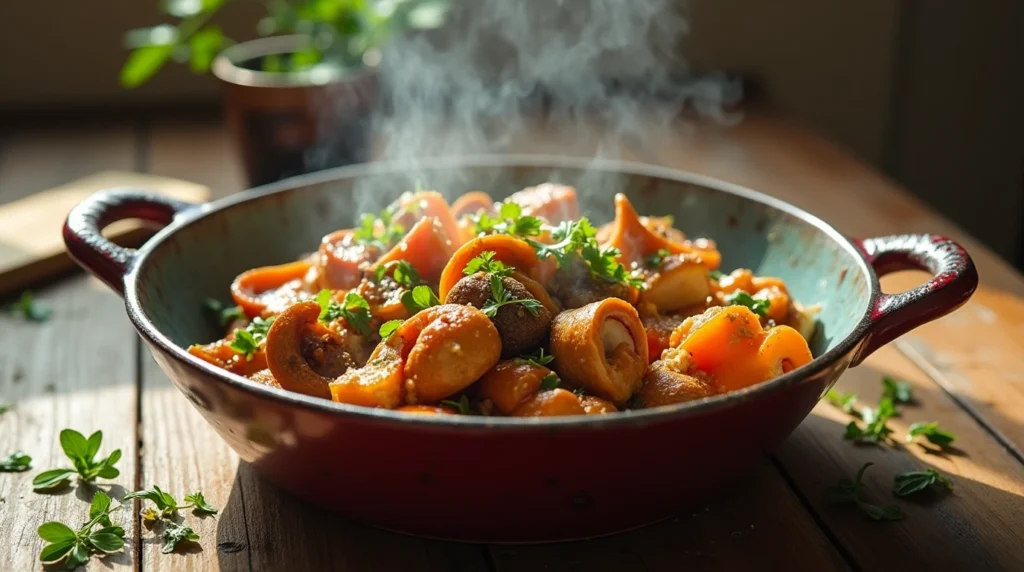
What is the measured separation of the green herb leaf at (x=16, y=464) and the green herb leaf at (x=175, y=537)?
0.92ft

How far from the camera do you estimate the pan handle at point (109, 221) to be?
1300 mm

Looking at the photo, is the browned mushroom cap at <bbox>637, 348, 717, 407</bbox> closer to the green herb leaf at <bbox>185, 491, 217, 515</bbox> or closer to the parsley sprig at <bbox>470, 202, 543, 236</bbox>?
the parsley sprig at <bbox>470, 202, 543, 236</bbox>

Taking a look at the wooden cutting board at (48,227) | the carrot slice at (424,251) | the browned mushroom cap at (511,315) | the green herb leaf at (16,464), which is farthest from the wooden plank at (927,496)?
the wooden cutting board at (48,227)

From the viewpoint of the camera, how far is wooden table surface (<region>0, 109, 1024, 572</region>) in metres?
1.12

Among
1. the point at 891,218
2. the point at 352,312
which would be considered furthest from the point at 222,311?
the point at 891,218

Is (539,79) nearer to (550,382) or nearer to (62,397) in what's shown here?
(62,397)

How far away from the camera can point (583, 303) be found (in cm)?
122

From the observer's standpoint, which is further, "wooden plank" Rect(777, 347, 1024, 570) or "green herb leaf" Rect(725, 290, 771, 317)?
"green herb leaf" Rect(725, 290, 771, 317)

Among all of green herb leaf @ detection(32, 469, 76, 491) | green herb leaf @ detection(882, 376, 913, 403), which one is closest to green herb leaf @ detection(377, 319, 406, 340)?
green herb leaf @ detection(32, 469, 76, 491)

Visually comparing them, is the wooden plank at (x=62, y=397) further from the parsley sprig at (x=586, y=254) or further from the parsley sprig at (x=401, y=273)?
the parsley sprig at (x=586, y=254)

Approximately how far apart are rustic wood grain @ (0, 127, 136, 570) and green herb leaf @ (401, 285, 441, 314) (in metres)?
0.40

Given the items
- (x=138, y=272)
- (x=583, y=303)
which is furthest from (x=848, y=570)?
(x=138, y=272)

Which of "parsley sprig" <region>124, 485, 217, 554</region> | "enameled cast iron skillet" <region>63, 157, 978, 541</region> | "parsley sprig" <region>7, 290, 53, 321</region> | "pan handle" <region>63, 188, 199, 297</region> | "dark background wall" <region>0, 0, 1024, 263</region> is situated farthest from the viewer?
"dark background wall" <region>0, 0, 1024, 263</region>

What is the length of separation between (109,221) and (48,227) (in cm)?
74
